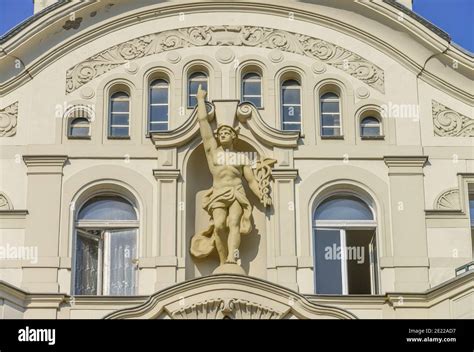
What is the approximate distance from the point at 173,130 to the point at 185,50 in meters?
1.69

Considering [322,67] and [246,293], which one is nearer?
[246,293]

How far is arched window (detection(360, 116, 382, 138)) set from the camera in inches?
1035

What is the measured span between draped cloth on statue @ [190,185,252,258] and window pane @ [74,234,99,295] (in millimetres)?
1658

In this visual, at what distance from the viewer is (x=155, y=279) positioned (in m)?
24.9

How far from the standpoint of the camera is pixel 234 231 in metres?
25.0

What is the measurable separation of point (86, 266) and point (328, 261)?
13.1 ft

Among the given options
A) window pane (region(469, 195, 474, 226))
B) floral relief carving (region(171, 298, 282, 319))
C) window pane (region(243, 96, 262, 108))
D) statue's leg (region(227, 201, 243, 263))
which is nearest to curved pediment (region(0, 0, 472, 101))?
window pane (region(243, 96, 262, 108))

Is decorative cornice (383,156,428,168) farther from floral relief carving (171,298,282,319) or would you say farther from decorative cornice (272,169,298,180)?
floral relief carving (171,298,282,319)

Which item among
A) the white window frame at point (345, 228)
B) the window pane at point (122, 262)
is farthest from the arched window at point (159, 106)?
the white window frame at point (345, 228)

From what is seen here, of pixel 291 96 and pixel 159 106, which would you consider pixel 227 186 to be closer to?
pixel 159 106
